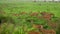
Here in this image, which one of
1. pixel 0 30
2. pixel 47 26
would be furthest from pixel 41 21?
pixel 0 30

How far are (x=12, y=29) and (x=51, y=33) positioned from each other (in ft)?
2.75

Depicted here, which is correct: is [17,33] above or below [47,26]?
above

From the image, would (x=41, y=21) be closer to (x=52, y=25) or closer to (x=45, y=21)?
(x=45, y=21)

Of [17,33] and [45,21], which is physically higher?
[17,33]

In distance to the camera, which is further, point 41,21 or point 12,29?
point 41,21

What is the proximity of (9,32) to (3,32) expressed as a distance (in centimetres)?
14

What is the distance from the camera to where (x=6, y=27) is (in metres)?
4.81

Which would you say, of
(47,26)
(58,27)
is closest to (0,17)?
(47,26)

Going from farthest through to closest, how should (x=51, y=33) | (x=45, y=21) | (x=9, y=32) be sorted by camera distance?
(x=45, y=21) < (x=51, y=33) < (x=9, y=32)

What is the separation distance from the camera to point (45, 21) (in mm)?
6887

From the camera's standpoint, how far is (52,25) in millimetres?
5914

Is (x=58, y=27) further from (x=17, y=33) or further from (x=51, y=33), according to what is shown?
(x=17, y=33)

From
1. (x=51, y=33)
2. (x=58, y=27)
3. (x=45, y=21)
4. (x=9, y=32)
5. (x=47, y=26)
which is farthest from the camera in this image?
(x=45, y=21)

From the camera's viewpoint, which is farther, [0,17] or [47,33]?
[0,17]
